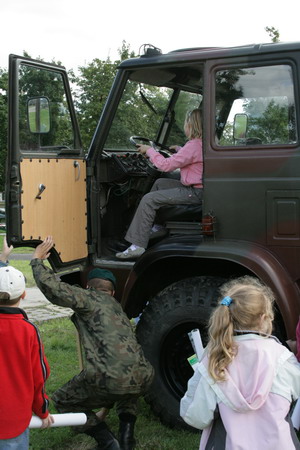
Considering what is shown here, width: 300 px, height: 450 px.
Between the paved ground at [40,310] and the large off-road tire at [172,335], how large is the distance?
3.76 meters

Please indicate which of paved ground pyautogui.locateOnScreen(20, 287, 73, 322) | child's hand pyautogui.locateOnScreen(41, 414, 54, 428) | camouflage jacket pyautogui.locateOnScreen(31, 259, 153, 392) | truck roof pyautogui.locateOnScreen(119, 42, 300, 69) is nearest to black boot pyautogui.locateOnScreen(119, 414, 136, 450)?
camouflage jacket pyautogui.locateOnScreen(31, 259, 153, 392)

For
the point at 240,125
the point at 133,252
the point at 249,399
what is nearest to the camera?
the point at 249,399

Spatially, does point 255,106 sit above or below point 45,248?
above

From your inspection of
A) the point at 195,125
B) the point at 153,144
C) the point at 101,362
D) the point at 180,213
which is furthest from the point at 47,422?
the point at 153,144

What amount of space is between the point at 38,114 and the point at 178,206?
3.96ft

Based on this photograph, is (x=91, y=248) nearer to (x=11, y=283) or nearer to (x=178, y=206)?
(x=178, y=206)

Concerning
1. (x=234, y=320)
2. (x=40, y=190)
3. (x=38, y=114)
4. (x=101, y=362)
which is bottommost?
(x=101, y=362)

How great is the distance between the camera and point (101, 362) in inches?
157

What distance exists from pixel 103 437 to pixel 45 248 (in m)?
1.35

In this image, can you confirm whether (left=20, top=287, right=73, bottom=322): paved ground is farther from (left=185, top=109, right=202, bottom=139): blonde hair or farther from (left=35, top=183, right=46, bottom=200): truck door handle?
(left=185, top=109, right=202, bottom=139): blonde hair

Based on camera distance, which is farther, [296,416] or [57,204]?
[57,204]

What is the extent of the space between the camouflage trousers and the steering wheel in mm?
2030

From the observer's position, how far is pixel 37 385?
3.35 metres

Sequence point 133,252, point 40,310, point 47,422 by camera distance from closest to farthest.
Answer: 1. point 47,422
2. point 133,252
3. point 40,310
